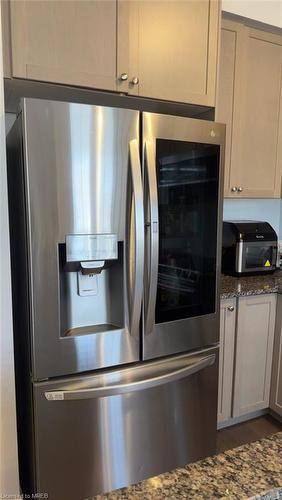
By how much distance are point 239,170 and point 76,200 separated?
1.37 metres

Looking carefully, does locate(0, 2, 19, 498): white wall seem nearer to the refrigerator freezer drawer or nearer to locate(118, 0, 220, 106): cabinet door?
the refrigerator freezer drawer

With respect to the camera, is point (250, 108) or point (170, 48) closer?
point (170, 48)

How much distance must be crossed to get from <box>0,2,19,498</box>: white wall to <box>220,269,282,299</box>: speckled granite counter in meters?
1.12

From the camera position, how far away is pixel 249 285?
7.11 ft

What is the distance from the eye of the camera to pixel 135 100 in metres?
1.76

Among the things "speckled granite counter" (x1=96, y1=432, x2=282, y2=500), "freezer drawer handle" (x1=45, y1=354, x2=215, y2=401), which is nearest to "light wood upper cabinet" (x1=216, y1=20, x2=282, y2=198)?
"freezer drawer handle" (x1=45, y1=354, x2=215, y2=401)

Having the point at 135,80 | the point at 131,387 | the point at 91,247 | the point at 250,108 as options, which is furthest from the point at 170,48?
the point at 131,387

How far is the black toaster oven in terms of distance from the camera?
91.4 inches

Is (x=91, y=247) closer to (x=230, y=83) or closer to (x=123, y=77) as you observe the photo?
(x=123, y=77)

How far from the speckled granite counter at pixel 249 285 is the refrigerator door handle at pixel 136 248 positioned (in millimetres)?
695

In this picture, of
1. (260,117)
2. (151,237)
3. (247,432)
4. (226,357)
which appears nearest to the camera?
(151,237)

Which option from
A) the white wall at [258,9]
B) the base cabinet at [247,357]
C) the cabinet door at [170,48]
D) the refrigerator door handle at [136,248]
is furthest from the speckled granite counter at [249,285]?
the white wall at [258,9]

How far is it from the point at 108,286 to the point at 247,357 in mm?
1153

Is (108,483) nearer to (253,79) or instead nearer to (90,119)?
(90,119)
